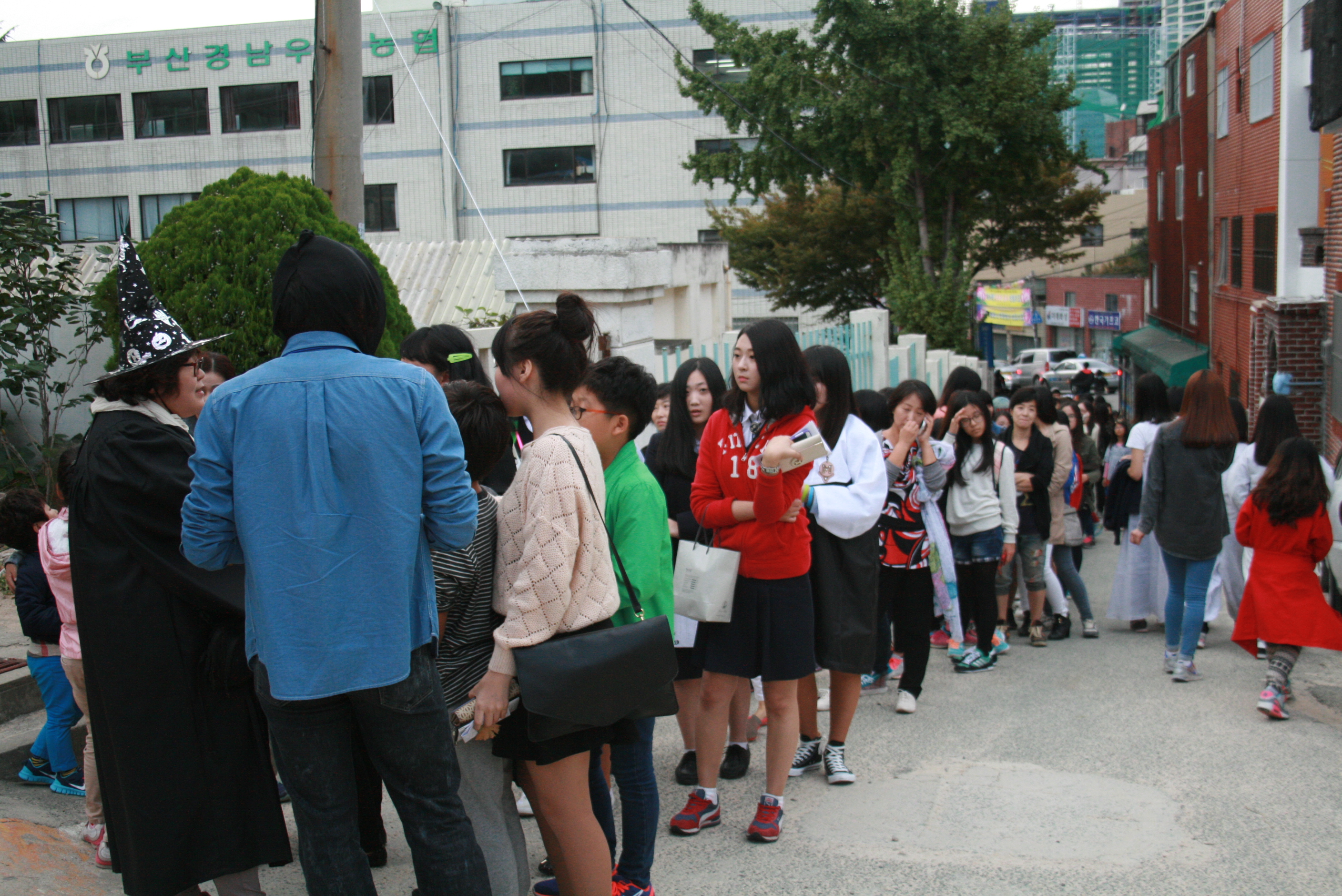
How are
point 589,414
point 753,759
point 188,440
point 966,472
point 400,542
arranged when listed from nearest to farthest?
point 400,542 → point 188,440 → point 589,414 → point 753,759 → point 966,472

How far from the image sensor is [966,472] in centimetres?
682

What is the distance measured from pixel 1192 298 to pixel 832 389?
2737cm

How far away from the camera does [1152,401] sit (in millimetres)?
7562

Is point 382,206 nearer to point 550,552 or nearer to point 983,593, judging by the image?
point 983,593

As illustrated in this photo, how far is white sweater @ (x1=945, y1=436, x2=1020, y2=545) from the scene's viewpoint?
676cm

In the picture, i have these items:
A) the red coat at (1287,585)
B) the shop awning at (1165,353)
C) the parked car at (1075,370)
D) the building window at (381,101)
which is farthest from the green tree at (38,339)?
the parked car at (1075,370)

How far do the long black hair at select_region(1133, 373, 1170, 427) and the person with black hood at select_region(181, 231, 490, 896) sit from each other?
248 inches

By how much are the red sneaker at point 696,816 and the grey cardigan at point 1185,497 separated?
12.1 feet

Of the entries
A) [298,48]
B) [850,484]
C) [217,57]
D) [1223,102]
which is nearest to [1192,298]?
[1223,102]

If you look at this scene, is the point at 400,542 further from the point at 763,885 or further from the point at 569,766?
the point at 763,885

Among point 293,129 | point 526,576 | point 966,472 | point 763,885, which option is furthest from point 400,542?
point 293,129

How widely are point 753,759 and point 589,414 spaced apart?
7.69 feet

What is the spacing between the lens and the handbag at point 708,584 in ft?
13.1

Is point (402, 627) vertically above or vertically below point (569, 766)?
above
